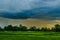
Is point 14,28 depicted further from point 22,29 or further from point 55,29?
point 55,29

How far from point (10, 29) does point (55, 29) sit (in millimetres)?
11652

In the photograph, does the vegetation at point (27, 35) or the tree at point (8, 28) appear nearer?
the vegetation at point (27, 35)

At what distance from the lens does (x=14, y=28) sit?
44406 millimetres

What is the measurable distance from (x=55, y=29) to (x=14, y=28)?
1062 centimetres

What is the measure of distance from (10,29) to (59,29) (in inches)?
505

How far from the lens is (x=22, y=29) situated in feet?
144

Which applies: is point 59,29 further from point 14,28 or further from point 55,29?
point 14,28

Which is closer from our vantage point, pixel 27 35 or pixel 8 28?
pixel 27 35

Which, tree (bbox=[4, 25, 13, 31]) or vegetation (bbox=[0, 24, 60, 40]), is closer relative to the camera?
vegetation (bbox=[0, 24, 60, 40])

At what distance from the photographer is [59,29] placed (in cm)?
4447

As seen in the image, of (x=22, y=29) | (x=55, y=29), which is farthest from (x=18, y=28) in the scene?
(x=55, y=29)

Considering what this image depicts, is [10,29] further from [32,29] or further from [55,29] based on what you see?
[55,29]

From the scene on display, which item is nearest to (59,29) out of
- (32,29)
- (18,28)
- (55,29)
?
(55,29)

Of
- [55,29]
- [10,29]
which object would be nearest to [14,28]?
[10,29]
